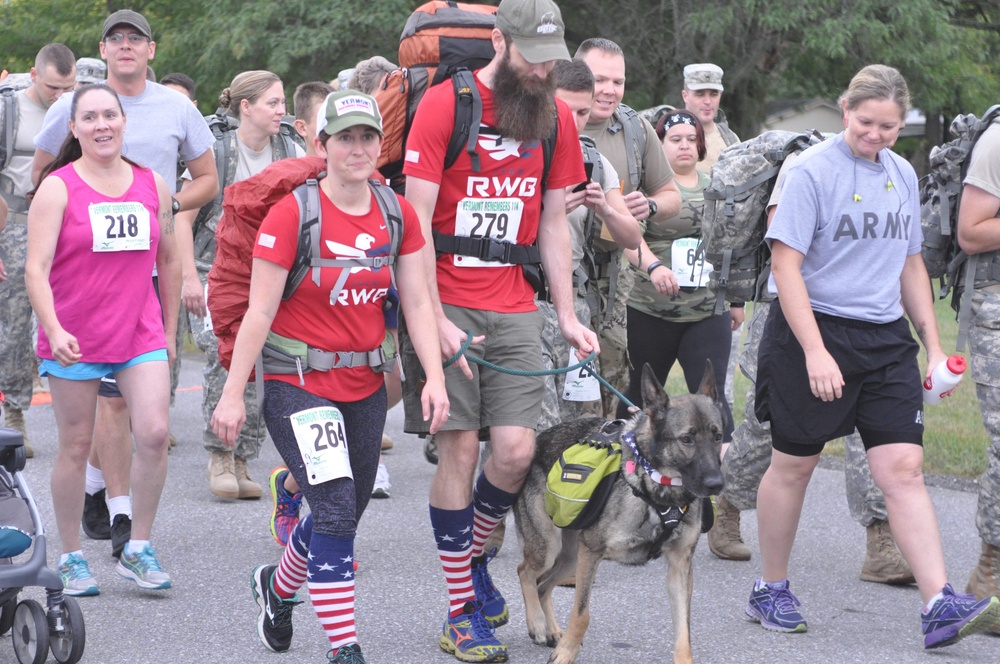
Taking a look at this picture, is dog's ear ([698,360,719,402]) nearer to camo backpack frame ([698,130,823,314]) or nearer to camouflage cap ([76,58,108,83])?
camo backpack frame ([698,130,823,314])

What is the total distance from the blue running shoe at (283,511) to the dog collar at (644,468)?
212 centimetres

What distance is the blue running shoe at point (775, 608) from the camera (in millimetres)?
5391

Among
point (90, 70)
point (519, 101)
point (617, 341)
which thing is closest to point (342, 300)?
point (519, 101)

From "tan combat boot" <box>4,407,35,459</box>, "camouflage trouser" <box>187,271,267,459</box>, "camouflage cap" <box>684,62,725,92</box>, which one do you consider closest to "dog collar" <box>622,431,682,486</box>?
"camouflage trouser" <box>187,271,267,459</box>

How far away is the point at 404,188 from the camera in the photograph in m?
5.08

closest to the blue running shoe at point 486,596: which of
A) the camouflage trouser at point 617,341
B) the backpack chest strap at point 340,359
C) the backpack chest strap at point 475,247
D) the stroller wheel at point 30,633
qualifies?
the backpack chest strap at point 340,359

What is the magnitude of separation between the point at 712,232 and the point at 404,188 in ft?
5.06

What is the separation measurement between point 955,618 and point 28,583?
3330mm

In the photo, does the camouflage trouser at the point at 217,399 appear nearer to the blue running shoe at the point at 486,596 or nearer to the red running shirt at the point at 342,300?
the blue running shoe at the point at 486,596

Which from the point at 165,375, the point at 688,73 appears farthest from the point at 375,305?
the point at 688,73

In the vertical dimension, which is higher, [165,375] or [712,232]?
[712,232]

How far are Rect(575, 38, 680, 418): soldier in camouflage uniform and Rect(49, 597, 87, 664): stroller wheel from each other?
3157 mm

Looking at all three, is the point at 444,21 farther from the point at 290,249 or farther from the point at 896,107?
the point at 896,107

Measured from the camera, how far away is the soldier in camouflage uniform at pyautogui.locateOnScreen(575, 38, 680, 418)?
262 inches
